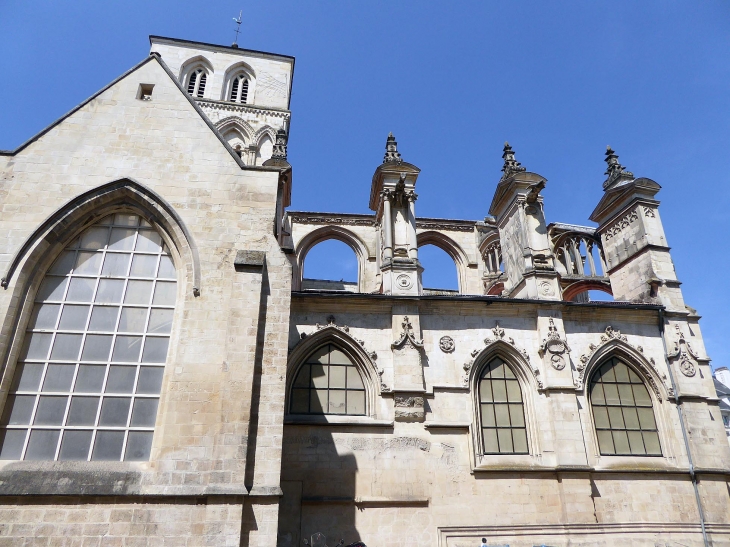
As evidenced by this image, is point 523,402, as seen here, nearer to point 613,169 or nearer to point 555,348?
point 555,348

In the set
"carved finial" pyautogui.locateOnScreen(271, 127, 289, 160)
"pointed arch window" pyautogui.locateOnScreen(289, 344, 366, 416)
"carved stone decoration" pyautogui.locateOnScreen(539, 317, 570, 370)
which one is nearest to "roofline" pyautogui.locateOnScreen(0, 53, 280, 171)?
"pointed arch window" pyautogui.locateOnScreen(289, 344, 366, 416)

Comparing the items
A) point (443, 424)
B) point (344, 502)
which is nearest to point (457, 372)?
point (443, 424)

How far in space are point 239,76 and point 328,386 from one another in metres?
23.2

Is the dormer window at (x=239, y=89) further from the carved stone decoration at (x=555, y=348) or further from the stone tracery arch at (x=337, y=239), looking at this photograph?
the carved stone decoration at (x=555, y=348)

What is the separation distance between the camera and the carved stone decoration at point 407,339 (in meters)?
11.6

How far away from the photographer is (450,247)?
859 inches

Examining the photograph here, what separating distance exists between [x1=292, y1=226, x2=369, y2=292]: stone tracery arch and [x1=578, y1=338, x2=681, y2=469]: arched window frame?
9.40 metres

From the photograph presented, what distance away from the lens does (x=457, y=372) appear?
38.7 feet

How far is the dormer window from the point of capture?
90.5 feet

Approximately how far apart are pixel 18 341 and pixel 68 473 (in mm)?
2610

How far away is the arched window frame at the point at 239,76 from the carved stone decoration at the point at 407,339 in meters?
20.1

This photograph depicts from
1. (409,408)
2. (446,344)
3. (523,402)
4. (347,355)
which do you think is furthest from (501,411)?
(347,355)

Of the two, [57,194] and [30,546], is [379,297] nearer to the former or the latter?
[57,194]

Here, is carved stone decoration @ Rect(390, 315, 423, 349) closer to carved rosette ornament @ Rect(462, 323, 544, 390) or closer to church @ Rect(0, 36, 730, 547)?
church @ Rect(0, 36, 730, 547)
